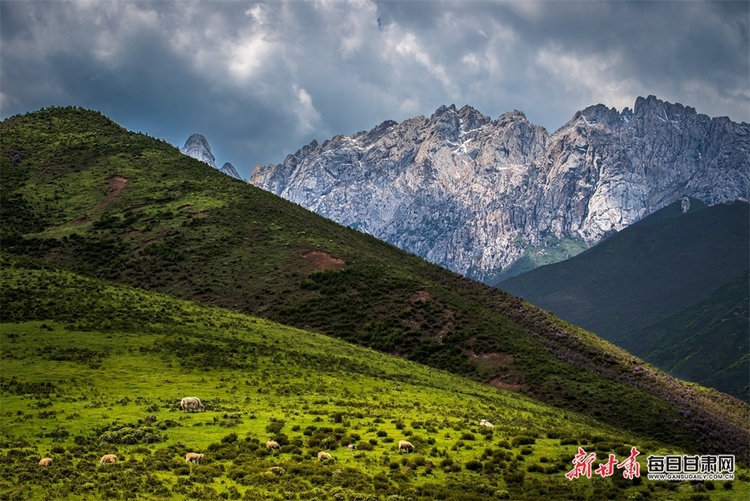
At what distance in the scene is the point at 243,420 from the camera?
47.8 metres

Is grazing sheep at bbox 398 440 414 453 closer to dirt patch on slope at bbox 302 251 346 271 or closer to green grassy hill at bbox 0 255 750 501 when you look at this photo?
green grassy hill at bbox 0 255 750 501

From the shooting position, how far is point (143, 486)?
111ft

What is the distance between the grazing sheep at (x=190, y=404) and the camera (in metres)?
49.5

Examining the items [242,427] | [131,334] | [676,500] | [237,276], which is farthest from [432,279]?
[676,500]

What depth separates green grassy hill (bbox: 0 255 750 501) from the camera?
35.2 metres

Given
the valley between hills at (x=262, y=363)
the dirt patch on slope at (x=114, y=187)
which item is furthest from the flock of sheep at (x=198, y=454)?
the dirt patch on slope at (x=114, y=187)

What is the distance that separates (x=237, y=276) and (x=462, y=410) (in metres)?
57.8

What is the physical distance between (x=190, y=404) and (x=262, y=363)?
19.3 m

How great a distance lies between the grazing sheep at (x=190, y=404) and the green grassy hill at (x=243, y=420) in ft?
1.74

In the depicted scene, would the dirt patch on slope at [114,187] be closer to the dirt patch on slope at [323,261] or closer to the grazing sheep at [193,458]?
the dirt patch on slope at [323,261]

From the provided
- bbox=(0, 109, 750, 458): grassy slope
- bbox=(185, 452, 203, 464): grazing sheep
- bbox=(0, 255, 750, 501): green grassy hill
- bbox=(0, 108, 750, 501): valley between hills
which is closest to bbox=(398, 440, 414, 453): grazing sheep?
bbox=(0, 255, 750, 501): green grassy hill

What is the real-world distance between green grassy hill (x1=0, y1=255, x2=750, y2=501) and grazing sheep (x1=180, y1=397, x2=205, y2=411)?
530mm
